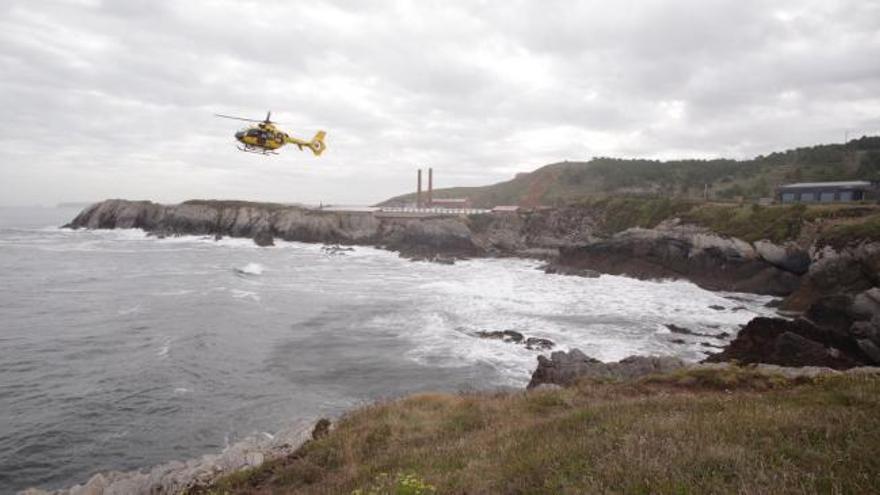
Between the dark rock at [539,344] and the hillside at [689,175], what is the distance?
199 ft

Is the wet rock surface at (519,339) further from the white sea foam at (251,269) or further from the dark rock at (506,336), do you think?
the white sea foam at (251,269)

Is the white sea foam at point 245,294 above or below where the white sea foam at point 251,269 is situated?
below

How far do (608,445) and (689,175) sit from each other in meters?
103

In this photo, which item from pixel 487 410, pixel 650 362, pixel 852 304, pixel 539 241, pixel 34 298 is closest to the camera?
pixel 487 410

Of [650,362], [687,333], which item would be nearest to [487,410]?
[650,362]

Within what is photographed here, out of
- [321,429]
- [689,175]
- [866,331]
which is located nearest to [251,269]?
[321,429]

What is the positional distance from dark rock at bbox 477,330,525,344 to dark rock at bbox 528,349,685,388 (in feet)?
21.5

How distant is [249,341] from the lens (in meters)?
25.4

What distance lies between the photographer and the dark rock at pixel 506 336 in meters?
25.5

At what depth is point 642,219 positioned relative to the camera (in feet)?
205

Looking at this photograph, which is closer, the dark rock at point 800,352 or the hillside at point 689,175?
the dark rock at point 800,352

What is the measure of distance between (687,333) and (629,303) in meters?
7.85

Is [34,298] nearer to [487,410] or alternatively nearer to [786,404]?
[487,410]

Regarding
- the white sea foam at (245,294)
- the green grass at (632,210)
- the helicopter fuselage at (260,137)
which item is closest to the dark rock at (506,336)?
the helicopter fuselage at (260,137)
